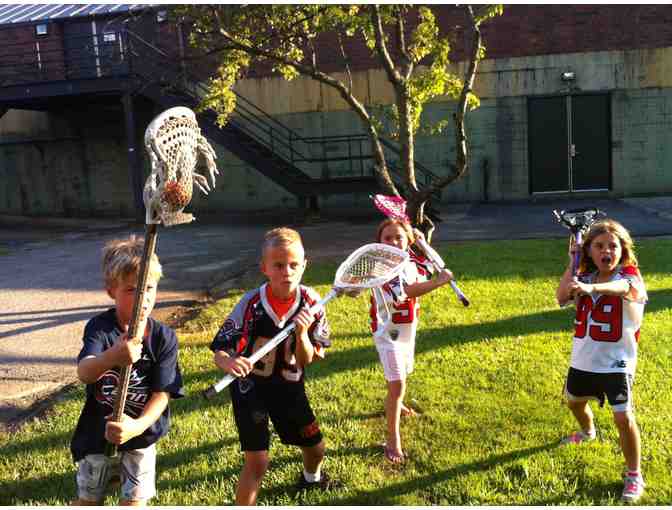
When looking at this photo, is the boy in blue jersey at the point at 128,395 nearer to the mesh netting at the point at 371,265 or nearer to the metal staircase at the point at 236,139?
the mesh netting at the point at 371,265

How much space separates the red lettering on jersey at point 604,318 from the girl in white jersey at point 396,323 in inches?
34.6

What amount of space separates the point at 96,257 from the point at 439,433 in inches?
373

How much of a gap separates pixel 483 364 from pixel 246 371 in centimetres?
313

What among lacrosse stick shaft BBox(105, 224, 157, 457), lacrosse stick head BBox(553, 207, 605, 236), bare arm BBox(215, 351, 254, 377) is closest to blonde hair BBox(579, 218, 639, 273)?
lacrosse stick head BBox(553, 207, 605, 236)

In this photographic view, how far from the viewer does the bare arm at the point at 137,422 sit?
2.44 m

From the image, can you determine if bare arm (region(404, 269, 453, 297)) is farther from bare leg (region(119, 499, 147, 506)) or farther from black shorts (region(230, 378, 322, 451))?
bare leg (region(119, 499, 147, 506))

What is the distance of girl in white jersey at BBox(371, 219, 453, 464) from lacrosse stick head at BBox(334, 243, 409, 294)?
52 centimetres

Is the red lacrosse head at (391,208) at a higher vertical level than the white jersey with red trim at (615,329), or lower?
higher

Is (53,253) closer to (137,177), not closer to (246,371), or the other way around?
(137,177)

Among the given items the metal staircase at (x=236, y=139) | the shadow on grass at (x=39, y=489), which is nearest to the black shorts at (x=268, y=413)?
the shadow on grass at (x=39, y=489)

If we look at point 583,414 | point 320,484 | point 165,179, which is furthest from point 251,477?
point 583,414

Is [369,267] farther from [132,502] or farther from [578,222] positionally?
[132,502]

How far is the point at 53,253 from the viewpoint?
43.1 feet

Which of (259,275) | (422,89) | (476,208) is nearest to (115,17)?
(476,208)
